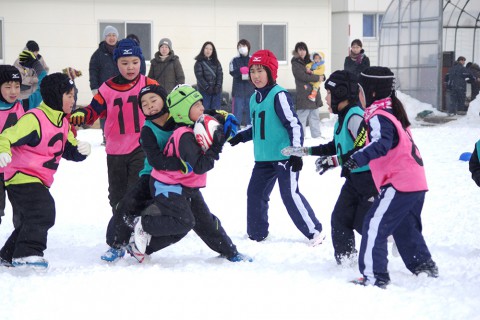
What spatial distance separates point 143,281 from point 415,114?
1796cm

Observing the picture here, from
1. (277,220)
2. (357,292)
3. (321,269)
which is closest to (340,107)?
(321,269)

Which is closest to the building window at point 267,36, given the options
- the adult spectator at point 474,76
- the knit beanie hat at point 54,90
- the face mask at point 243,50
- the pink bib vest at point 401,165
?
the face mask at point 243,50

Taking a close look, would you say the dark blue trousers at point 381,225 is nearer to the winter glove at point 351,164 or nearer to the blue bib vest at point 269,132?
the winter glove at point 351,164

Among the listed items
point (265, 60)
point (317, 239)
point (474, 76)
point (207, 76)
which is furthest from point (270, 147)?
point (474, 76)

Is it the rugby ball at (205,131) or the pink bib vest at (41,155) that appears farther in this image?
the pink bib vest at (41,155)

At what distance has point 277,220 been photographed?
8.34 m

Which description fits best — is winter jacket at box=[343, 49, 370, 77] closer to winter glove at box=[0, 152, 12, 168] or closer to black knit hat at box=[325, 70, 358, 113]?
black knit hat at box=[325, 70, 358, 113]

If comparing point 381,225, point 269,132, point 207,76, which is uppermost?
point 207,76

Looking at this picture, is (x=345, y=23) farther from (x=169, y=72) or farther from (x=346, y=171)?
(x=346, y=171)

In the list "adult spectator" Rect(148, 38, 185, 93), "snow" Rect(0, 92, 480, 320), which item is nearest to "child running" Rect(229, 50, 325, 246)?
"snow" Rect(0, 92, 480, 320)

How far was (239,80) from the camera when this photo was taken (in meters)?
17.4

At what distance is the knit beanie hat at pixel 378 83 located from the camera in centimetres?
555

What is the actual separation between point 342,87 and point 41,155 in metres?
2.24

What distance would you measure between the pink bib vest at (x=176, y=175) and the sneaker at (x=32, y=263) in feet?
3.31
